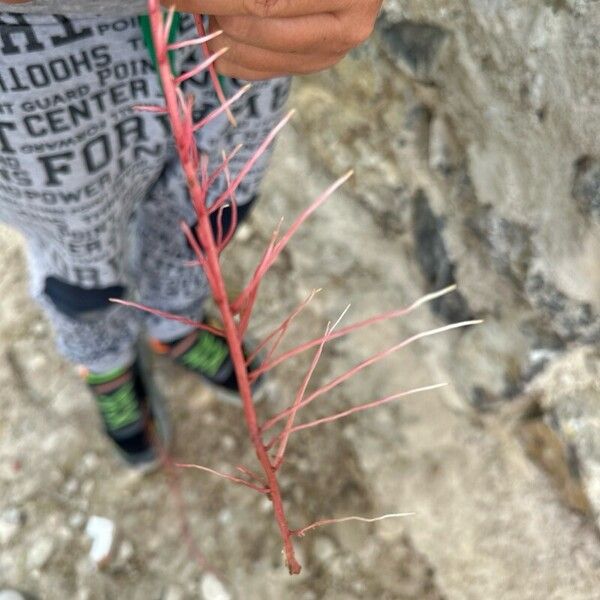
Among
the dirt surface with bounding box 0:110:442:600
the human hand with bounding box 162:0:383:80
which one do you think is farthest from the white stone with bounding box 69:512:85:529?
the human hand with bounding box 162:0:383:80

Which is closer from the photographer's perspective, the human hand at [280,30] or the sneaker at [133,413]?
the human hand at [280,30]

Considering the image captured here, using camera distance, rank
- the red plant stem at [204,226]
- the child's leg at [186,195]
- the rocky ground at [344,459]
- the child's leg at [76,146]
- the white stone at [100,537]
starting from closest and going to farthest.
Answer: the red plant stem at [204,226], the child's leg at [76,146], the child's leg at [186,195], the rocky ground at [344,459], the white stone at [100,537]

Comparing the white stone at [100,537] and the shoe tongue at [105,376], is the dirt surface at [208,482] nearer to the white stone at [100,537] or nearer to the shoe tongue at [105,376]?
the white stone at [100,537]

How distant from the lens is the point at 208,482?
3.57 ft

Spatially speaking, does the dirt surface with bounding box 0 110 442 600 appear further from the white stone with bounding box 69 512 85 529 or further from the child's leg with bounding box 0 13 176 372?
the child's leg with bounding box 0 13 176 372

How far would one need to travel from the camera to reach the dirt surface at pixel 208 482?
1012 mm

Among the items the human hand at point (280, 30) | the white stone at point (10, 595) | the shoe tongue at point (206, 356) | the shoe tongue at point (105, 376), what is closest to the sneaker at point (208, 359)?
the shoe tongue at point (206, 356)

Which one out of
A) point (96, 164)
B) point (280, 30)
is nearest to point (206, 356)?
point (96, 164)

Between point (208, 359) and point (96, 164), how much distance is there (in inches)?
23.1

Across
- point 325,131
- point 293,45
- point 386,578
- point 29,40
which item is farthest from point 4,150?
point 386,578

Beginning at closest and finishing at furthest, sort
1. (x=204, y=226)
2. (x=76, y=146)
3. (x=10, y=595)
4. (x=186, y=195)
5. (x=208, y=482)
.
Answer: (x=204, y=226) → (x=76, y=146) → (x=186, y=195) → (x=10, y=595) → (x=208, y=482)

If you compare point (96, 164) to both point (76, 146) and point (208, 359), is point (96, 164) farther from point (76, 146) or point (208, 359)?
point (208, 359)

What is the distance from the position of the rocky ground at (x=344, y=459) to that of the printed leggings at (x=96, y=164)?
11.5 inches

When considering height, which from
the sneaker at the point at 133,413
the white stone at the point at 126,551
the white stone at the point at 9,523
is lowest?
the white stone at the point at 126,551
